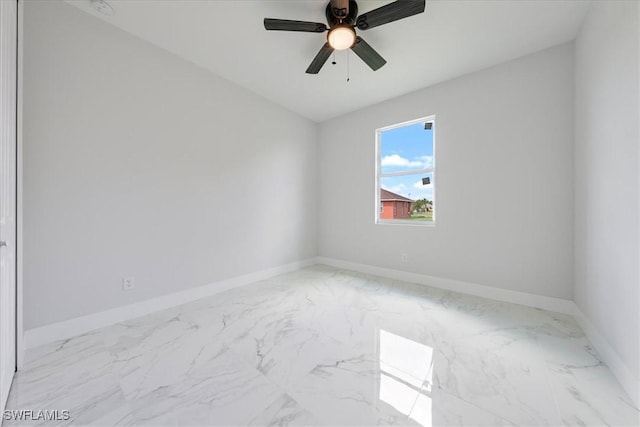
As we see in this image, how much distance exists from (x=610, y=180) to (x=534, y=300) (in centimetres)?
146

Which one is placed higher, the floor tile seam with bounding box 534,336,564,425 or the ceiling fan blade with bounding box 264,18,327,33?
the ceiling fan blade with bounding box 264,18,327,33

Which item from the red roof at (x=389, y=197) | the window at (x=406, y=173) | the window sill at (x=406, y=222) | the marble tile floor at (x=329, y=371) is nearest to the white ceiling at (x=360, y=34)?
the window at (x=406, y=173)

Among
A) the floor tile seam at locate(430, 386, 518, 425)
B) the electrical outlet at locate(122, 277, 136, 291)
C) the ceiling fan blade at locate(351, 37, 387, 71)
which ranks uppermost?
the ceiling fan blade at locate(351, 37, 387, 71)

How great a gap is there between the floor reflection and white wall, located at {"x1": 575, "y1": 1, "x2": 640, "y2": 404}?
3.49 ft

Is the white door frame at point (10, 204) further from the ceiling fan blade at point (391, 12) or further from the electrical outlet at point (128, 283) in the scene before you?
the ceiling fan blade at point (391, 12)

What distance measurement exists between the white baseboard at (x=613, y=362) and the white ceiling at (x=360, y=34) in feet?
8.47

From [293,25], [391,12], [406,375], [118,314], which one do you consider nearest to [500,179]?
[391,12]

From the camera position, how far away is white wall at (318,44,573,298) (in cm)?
243

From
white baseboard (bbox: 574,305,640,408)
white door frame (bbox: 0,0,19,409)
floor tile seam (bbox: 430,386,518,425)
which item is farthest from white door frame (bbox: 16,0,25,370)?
white baseboard (bbox: 574,305,640,408)

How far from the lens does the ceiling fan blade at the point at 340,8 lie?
1.84 metres

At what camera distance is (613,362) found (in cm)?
154

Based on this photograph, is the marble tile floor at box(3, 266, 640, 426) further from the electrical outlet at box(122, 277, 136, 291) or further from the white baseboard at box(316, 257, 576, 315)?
the electrical outlet at box(122, 277, 136, 291)

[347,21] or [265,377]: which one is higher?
[347,21]

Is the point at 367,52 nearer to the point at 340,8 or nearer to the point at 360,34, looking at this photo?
the point at 360,34
